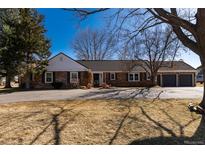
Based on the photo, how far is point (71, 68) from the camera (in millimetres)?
33781

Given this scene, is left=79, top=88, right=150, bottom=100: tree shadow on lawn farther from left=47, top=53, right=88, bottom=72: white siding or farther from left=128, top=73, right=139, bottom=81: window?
left=128, top=73, right=139, bottom=81: window

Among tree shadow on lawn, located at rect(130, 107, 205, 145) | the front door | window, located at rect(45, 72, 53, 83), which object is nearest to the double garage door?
the front door

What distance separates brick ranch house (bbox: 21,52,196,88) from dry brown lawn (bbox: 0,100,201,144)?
68.3ft

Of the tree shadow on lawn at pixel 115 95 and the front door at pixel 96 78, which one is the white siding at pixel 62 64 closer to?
the front door at pixel 96 78

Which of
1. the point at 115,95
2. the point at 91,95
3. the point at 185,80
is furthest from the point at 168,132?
the point at 185,80

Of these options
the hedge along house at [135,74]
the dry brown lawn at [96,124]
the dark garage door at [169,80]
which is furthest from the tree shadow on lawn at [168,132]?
the dark garage door at [169,80]

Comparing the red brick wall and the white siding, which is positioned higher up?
the white siding

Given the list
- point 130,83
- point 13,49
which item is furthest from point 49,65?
point 130,83

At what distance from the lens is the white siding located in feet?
110

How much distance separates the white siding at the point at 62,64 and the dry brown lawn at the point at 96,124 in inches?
833

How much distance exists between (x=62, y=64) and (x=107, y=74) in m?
7.76

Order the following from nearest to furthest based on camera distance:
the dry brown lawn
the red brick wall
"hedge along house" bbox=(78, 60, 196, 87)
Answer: the dry brown lawn
the red brick wall
"hedge along house" bbox=(78, 60, 196, 87)

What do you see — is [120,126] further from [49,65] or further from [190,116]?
[49,65]
